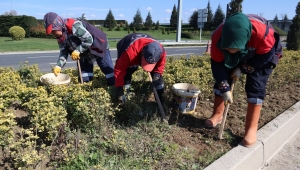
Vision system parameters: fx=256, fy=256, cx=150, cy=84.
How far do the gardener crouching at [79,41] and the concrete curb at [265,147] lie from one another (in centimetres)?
215

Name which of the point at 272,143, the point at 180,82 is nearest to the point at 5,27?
the point at 180,82

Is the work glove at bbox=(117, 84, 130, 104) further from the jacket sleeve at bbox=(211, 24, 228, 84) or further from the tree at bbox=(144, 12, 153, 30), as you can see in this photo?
the tree at bbox=(144, 12, 153, 30)

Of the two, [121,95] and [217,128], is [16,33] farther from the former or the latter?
[217,128]

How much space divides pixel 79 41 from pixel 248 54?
2351 mm

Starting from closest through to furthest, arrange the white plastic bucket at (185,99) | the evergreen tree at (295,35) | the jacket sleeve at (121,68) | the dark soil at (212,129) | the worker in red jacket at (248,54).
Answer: the worker in red jacket at (248,54), the dark soil at (212,129), the jacket sleeve at (121,68), the white plastic bucket at (185,99), the evergreen tree at (295,35)

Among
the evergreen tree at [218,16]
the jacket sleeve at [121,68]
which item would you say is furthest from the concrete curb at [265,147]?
the evergreen tree at [218,16]

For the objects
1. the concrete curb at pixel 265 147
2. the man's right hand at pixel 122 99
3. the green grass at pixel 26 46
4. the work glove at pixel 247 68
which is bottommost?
the concrete curb at pixel 265 147

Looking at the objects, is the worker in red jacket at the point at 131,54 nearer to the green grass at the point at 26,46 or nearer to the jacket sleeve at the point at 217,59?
the jacket sleeve at the point at 217,59

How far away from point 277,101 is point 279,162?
180cm

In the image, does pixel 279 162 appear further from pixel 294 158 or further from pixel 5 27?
pixel 5 27

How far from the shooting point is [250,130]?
116 inches

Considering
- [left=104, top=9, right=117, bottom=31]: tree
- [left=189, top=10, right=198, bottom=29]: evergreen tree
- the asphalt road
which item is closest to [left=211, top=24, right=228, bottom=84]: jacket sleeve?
the asphalt road

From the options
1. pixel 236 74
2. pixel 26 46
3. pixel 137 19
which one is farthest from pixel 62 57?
pixel 137 19

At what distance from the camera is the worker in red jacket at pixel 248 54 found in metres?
2.37
